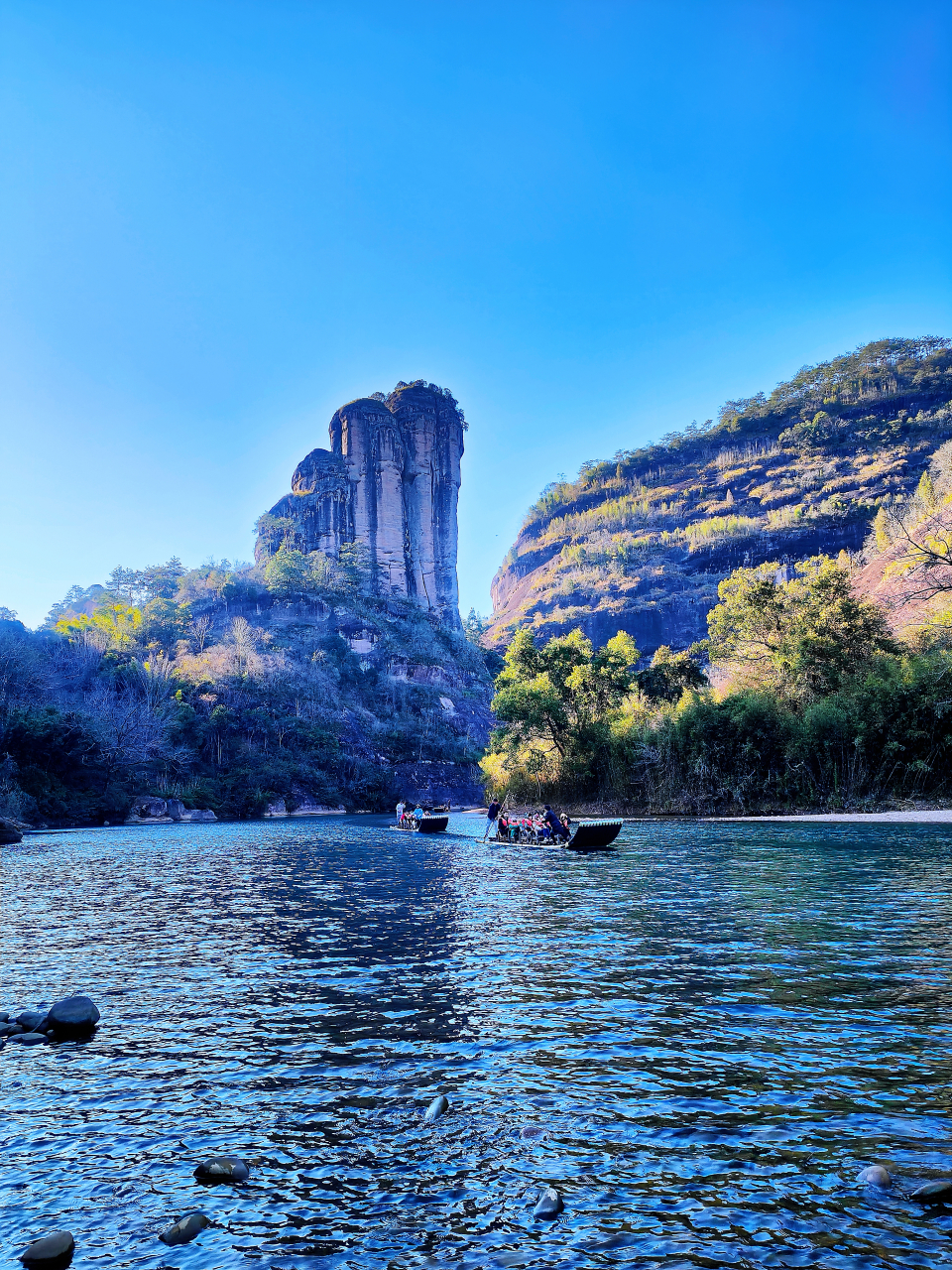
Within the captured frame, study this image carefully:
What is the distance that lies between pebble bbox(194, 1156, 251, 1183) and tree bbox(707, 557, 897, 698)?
3796 centimetres

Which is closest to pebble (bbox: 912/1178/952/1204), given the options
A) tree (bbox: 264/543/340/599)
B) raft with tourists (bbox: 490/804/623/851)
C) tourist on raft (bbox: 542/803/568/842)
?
raft with tourists (bbox: 490/804/623/851)

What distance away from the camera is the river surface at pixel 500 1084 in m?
4.71

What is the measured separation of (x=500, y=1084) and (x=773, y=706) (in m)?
35.2

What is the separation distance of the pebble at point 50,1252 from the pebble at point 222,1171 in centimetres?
101

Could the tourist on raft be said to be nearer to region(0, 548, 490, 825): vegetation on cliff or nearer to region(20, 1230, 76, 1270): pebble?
region(20, 1230, 76, 1270): pebble

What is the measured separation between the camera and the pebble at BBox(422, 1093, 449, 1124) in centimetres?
631

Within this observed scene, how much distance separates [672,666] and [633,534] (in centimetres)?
11727

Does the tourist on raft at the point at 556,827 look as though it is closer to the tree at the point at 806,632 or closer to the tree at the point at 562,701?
the tree at the point at 806,632

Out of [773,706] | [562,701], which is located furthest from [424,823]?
[773,706]

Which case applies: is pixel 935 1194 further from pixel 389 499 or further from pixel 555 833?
pixel 389 499

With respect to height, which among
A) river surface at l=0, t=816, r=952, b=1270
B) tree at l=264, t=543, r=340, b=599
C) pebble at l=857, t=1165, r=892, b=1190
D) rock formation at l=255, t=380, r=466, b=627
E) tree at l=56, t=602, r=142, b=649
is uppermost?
rock formation at l=255, t=380, r=466, b=627

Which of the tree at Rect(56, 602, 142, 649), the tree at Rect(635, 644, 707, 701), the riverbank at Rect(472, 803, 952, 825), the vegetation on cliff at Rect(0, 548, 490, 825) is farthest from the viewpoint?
the tree at Rect(56, 602, 142, 649)

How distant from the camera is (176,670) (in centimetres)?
7875

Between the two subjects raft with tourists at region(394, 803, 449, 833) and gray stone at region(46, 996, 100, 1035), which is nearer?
gray stone at region(46, 996, 100, 1035)
